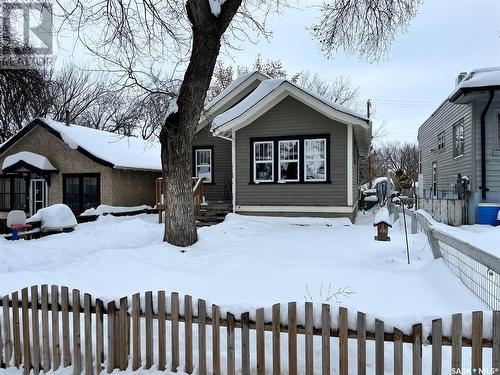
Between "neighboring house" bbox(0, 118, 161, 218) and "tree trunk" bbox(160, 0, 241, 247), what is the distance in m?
10.6

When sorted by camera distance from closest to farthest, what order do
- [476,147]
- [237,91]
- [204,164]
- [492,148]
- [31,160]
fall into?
[492,148]
[476,147]
[204,164]
[237,91]
[31,160]

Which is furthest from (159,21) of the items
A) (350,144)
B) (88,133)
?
(88,133)

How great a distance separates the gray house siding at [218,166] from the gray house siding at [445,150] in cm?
912

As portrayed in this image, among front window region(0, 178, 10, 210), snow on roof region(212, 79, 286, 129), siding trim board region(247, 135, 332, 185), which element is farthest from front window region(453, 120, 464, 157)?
front window region(0, 178, 10, 210)

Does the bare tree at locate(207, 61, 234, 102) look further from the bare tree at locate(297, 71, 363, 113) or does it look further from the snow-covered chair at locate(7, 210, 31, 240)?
the snow-covered chair at locate(7, 210, 31, 240)

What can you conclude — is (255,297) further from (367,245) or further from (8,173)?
(8,173)

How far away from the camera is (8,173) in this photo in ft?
64.4

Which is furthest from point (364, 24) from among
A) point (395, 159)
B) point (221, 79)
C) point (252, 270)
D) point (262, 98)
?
point (395, 159)

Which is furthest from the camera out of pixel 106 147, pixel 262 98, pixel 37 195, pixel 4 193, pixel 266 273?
pixel 4 193

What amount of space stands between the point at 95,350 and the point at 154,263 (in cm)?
355

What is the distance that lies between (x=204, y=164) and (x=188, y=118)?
29.7ft

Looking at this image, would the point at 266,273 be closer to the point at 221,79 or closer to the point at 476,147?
the point at 476,147

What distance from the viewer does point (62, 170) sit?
62.7 feet

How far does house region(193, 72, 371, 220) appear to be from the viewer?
13.5 meters
